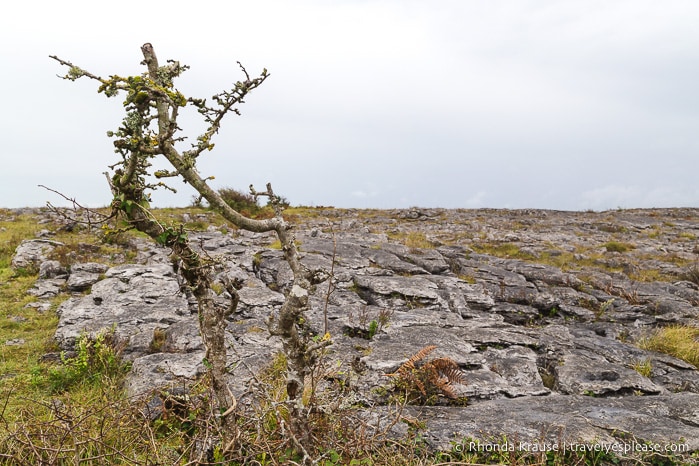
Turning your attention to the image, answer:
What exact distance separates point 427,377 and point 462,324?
11.7 ft

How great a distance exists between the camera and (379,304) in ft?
36.7

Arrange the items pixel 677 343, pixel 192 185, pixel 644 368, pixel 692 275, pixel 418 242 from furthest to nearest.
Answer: pixel 418 242, pixel 692 275, pixel 677 343, pixel 644 368, pixel 192 185

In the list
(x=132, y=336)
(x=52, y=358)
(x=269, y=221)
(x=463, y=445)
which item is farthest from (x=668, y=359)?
(x=52, y=358)

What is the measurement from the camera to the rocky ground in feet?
20.8

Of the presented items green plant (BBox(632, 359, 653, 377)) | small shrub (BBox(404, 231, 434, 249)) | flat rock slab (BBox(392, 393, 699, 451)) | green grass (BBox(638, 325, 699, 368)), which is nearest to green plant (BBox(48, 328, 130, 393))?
flat rock slab (BBox(392, 393, 699, 451))

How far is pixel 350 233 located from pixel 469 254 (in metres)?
6.97

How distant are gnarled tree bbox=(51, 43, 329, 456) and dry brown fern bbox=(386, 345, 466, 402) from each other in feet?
8.91

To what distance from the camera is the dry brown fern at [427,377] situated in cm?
680

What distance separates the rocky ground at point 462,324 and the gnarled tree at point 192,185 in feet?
1.22

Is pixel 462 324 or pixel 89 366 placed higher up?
pixel 462 324

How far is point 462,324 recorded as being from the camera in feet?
33.7

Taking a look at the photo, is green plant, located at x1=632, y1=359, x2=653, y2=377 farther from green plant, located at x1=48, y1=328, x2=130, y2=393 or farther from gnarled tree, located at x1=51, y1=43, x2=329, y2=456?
green plant, located at x1=48, y1=328, x2=130, y2=393

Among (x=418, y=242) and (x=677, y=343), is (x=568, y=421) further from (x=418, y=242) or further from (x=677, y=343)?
(x=418, y=242)

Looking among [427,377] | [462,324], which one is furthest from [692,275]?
[427,377]
